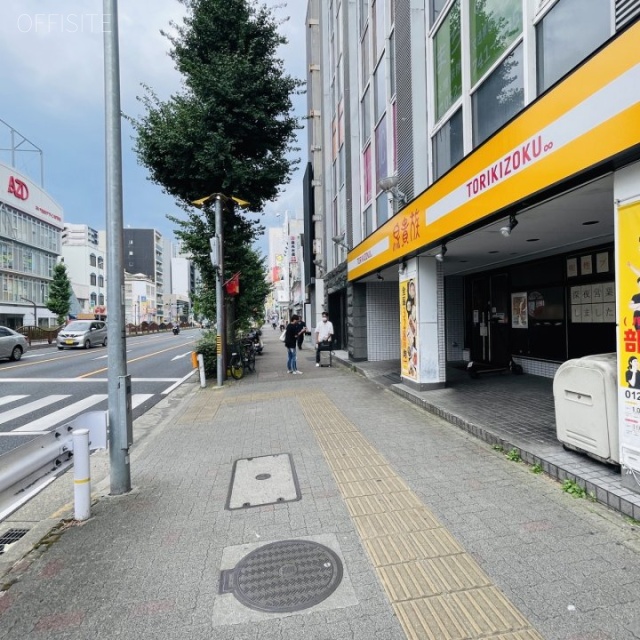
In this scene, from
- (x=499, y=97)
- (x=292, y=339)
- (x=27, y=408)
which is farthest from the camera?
(x=292, y=339)

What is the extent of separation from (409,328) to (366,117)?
8664 millimetres

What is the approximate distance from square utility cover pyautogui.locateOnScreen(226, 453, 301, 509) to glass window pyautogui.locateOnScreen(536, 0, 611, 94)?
18.1ft

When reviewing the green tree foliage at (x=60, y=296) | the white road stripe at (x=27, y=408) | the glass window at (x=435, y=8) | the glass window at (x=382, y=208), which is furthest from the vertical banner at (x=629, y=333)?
the green tree foliage at (x=60, y=296)

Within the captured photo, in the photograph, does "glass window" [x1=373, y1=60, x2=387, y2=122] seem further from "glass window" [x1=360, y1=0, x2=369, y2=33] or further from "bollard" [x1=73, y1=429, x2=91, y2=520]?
"bollard" [x1=73, y1=429, x2=91, y2=520]

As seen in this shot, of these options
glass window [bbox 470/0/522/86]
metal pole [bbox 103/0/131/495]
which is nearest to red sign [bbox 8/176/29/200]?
metal pole [bbox 103/0/131/495]

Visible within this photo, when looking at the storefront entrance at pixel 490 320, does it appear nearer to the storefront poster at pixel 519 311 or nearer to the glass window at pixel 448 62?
the storefront poster at pixel 519 311

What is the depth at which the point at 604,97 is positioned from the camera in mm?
3562

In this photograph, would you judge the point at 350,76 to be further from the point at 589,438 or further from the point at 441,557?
the point at 441,557

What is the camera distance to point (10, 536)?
145 inches

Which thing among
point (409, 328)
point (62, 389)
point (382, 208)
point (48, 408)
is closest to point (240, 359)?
Answer: point (62, 389)

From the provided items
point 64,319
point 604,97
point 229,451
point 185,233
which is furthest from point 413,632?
point 64,319

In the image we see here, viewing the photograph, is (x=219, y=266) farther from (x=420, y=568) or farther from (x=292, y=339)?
(x=420, y=568)

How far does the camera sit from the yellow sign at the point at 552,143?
11.0ft

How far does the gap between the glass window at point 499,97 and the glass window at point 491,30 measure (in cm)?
23
